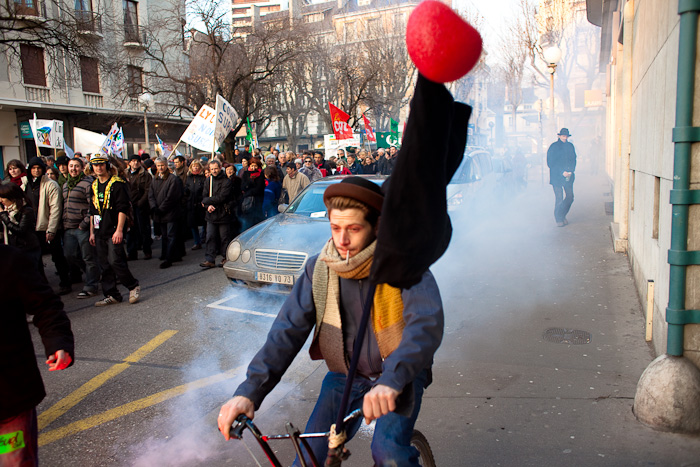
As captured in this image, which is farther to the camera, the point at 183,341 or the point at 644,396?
the point at 183,341

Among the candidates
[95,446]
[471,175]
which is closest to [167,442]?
[95,446]

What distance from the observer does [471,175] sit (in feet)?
39.3

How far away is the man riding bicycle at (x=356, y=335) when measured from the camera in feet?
6.57

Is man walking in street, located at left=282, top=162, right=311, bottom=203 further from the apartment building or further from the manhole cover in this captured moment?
the apartment building

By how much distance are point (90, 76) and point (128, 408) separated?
28683 millimetres

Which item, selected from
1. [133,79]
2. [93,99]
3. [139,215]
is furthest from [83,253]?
[93,99]

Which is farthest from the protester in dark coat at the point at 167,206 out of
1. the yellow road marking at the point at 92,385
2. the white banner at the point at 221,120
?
the yellow road marking at the point at 92,385

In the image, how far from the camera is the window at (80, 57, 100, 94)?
28.7 meters

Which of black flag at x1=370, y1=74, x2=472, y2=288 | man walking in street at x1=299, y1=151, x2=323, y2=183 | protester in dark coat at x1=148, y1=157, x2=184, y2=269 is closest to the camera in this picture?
black flag at x1=370, y1=74, x2=472, y2=288

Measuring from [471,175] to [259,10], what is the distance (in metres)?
88.6

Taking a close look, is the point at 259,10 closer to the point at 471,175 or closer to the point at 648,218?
the point at 471,175

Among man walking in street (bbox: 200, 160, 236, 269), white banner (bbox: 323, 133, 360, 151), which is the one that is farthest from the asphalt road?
white banner (bbox: 323, 133, 360, 151)

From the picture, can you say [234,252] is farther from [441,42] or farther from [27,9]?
[27,9]

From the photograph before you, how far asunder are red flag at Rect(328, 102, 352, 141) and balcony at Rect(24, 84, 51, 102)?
14309 mm
